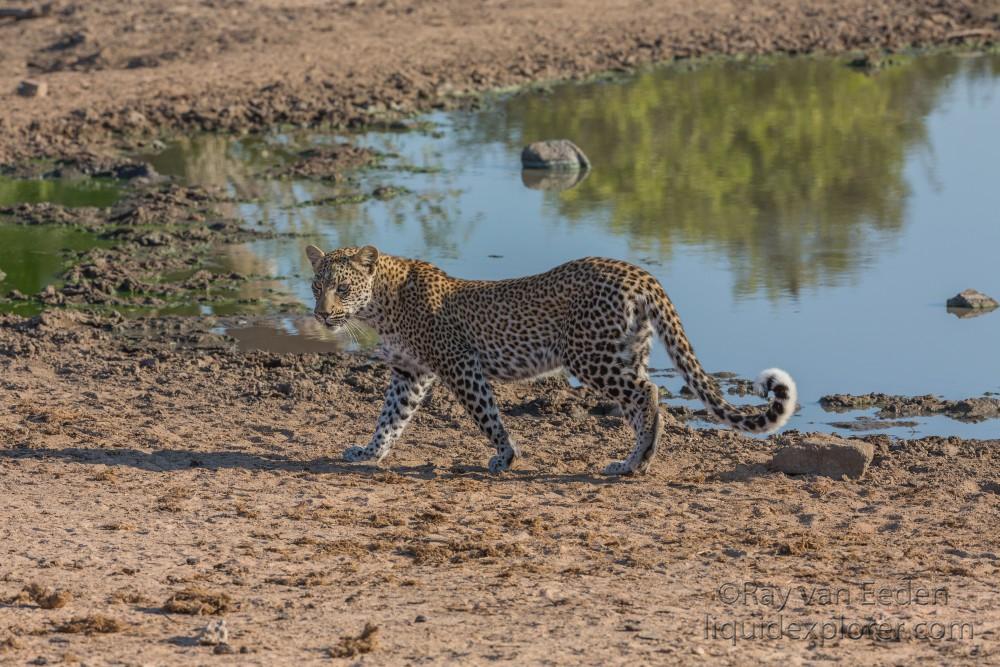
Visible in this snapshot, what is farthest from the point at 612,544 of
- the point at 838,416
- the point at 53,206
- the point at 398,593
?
the point at 53,206

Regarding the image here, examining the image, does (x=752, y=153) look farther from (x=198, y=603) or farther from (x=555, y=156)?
(x=198, y=603)

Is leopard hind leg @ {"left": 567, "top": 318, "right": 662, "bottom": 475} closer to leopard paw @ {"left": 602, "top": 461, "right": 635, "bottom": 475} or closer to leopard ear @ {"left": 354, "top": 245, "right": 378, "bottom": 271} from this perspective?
leopard paw @ {"left": 602, "top": 461, "right": 635, "bottom": 475}

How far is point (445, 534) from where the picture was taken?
29.5 feet

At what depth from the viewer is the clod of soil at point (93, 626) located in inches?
296

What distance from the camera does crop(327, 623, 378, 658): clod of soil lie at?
23.7 ft

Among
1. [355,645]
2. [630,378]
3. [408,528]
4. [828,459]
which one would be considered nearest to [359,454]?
[408,528]

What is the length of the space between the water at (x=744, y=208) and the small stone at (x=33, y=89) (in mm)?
3127

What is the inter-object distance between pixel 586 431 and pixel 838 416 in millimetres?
1858

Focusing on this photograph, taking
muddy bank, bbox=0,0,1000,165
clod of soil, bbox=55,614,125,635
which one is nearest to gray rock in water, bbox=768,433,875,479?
clod of soil, bbox=55,614,125,635

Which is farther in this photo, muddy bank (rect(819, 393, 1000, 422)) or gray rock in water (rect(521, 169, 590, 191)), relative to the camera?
gray rock in water (rect(521, 169, 590, 191))

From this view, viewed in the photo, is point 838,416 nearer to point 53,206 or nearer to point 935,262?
point 935,262

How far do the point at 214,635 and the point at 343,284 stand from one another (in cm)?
355

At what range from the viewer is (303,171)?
19.4 metres

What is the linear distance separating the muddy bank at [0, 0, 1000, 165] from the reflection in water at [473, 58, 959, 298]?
1.30m
